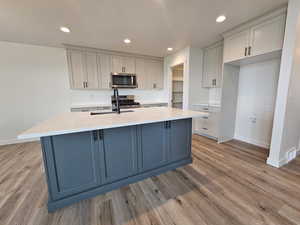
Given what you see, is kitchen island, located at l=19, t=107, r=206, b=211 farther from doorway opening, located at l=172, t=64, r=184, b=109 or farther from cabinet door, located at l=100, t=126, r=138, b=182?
doorway opening, located at l=172, t=64, r=184, b=109

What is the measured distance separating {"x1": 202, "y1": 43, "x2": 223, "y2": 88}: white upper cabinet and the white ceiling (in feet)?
0.90

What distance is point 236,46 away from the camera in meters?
2.50

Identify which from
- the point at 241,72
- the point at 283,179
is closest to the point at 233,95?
the point at 241,72

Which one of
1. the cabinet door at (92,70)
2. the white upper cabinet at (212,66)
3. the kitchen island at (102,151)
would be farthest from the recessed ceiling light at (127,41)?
the kitchen island at (102,151)

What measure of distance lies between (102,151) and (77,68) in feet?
9.55

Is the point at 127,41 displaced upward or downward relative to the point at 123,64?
upward

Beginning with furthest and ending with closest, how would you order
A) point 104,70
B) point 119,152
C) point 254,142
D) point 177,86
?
point 177,86
point 104,70
point 254,142
point 119,152

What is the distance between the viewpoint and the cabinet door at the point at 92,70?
3.46m

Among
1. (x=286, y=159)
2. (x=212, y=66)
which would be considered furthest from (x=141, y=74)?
(x=286, y=159)

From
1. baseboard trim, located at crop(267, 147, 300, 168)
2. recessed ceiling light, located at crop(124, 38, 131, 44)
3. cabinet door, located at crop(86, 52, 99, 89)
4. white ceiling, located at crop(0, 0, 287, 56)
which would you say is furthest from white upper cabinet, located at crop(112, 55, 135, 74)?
baseboard trim, located at crop(267, 147, 300, 168)

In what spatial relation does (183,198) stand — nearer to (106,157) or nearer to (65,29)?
(106,157)

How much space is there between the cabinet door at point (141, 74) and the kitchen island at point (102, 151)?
8.47 ft

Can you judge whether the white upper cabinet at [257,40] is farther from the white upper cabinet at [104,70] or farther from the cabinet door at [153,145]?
the white upper cabinet at [104,70]

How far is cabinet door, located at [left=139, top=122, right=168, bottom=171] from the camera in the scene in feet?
5.73
